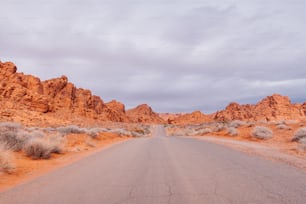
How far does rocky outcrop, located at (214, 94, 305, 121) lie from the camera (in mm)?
98219

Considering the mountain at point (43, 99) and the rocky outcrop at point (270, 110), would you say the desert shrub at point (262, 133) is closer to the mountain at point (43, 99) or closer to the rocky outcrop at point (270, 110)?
the mountain at point (43, 99)

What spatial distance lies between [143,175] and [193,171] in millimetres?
1692

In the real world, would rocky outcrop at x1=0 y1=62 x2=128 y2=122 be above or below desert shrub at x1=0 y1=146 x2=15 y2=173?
above

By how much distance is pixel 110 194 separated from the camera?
5.88 m

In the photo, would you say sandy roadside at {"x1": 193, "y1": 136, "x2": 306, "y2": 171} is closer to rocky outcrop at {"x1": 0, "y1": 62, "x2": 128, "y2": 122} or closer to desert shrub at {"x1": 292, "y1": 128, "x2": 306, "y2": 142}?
desert shrub at {"x1": 292, "y1": 128, "x2": 306, "y2": 142}

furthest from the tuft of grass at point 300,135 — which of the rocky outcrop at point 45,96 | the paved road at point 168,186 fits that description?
the rocky outcrop at point 45,96

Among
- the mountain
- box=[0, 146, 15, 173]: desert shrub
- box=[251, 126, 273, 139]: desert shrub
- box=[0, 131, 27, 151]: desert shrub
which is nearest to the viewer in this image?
box=[0, 146, 15, 173]: desert shrub

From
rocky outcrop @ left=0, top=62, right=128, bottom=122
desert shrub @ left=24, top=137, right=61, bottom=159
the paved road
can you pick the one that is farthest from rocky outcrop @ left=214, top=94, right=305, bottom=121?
the paved road

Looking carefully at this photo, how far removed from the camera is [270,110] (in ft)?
344

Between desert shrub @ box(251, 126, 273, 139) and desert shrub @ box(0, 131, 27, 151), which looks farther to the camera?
desert shrub @ box(251, 126, 273, 139)

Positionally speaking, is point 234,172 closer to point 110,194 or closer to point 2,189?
point 110,194

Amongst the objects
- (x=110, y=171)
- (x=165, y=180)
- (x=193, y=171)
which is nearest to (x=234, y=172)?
(x=193, y=171)

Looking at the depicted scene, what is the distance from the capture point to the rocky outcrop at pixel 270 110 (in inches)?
3867

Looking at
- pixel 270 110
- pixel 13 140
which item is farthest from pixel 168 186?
pixel 270 110
